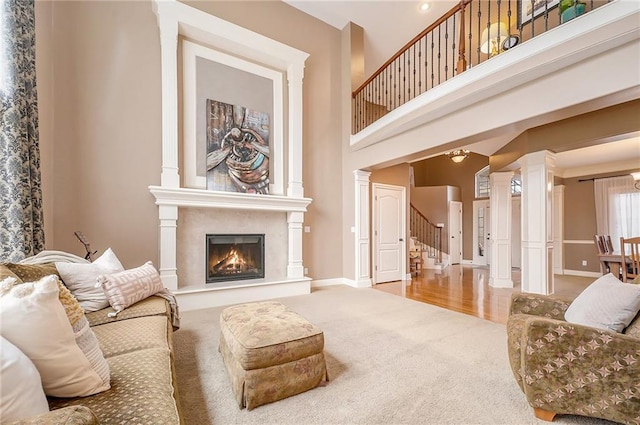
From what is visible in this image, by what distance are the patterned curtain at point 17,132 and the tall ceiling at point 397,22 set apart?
393cm

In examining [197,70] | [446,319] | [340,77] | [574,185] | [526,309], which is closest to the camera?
[526,309]

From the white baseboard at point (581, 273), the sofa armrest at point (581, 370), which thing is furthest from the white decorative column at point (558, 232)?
the sofa armrest at point (581, 370)

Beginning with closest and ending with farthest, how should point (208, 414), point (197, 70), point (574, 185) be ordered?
point (208, 414), point (197, 70), point (574, 185)

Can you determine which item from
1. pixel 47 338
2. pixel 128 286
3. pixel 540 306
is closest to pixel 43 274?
pixel 128 286

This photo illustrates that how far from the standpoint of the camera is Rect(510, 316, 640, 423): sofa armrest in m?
1.36

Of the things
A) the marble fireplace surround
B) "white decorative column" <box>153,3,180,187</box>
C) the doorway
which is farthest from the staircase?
"white decorative column" <box>153,3,180,187</box>

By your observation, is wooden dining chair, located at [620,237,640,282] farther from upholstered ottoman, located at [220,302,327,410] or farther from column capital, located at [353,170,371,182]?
upholstered ottoman, located at [220,302,327,410]

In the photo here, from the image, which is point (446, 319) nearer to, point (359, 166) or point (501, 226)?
point (359, 166)

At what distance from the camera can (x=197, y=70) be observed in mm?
4148

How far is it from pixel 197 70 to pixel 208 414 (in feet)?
14.5

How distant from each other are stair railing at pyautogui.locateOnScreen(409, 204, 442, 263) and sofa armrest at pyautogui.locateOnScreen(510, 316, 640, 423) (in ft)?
24.4

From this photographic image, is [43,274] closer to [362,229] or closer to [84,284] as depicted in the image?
[84,284]

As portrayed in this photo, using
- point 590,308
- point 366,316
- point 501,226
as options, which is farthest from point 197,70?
point 501,226

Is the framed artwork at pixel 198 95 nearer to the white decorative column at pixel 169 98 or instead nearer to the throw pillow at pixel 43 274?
the white decorative column at pixel 169 98
